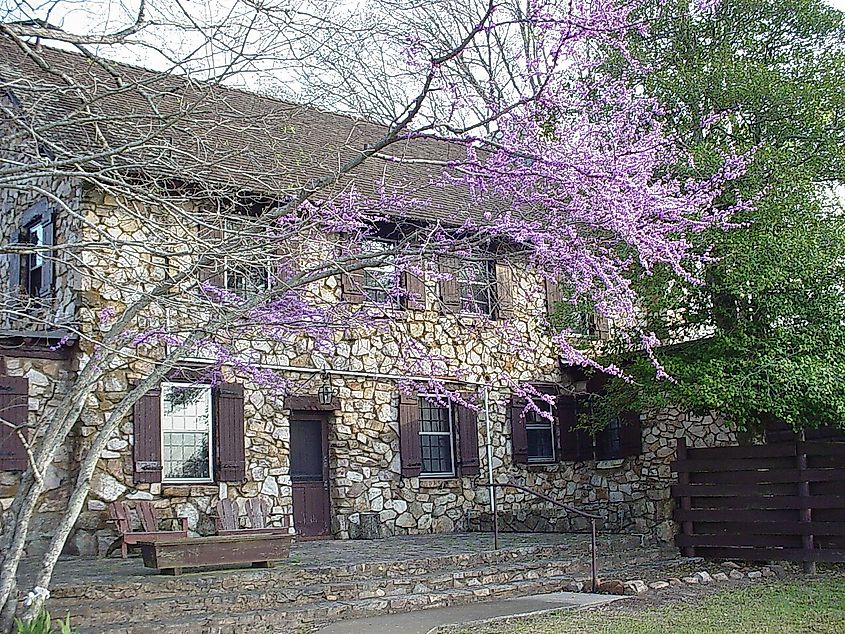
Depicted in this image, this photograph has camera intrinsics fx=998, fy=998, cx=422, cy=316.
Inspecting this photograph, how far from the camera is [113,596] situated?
9.02 metres

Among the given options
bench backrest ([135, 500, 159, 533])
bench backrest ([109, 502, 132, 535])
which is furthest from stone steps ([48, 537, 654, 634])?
bench backrest ([135, 500, 159, 533])

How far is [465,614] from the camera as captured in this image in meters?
8.94

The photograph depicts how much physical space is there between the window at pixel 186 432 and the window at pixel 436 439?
365 centimetres

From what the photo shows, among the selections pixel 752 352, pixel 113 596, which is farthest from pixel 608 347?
pixel 113 596

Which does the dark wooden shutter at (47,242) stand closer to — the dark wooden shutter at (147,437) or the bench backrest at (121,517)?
the dark wooden shutter at (147,437)

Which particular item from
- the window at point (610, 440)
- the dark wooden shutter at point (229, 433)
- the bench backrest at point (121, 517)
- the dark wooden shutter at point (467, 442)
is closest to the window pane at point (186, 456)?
the dark wooden shutter at point (229, 433)

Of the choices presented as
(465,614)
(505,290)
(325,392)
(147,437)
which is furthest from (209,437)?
(505,290)

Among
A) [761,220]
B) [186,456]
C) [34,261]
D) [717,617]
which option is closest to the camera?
[717,617]

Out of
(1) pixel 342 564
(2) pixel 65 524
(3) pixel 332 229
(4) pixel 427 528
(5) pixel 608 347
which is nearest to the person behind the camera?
(2) pixel 65 524

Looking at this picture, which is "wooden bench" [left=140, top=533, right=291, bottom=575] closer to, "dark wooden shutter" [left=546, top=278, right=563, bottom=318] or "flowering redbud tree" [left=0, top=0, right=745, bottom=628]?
"flowering redbud tree" [left=0, top=0, right=745, bottom=628]

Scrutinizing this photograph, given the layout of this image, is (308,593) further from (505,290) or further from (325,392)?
(505,290)

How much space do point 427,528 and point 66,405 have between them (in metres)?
7.98

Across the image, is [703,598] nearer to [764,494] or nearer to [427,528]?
[764,494]

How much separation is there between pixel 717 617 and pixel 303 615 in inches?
139
